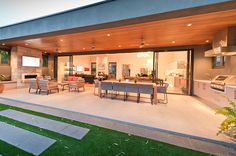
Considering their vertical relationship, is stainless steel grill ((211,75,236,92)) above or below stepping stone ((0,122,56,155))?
above

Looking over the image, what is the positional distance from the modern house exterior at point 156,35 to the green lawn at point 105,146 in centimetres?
268

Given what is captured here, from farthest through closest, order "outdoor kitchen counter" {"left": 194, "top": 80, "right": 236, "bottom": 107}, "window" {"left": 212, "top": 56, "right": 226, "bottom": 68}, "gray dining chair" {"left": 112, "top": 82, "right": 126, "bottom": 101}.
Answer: "window" {"left": 212, "top": 56, "right": 226, "bottom": 68} → "gray dining chair" {"left": 112, "top": 82, "right": 126, "bottom": 101} → "outdoor kitchen counter" {"left": 194, "top": 80, "right": 236, "bottom": 107}

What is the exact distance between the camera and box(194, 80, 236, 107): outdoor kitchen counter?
3614 millimetres

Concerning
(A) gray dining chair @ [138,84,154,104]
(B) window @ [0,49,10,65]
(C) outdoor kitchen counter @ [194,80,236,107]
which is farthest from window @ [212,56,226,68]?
(B) window @ [0,49,10,65]

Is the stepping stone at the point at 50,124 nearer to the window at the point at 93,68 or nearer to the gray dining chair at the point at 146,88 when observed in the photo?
the gray dining chair at the point at 146,88

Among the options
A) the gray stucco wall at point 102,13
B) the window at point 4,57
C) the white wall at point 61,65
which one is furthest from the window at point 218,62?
the window at point 4,57

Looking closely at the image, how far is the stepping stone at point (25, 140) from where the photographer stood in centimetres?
214

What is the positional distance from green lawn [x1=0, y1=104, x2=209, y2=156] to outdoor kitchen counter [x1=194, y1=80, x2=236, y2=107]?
2.52m

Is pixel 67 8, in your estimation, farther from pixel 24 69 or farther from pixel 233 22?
pixel 24 69

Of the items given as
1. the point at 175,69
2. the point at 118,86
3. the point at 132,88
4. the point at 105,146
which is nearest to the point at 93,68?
the point at 175,69

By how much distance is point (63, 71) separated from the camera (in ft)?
40.1

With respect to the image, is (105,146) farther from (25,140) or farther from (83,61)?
(83,61)

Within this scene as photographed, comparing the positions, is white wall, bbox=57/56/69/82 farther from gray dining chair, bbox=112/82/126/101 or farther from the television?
gray dining chair, bbox=112/82/126/101

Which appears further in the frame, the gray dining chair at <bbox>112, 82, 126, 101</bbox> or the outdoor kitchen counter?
the gray dining chair at <bbox>112, 82, 126, 101</bbox>
